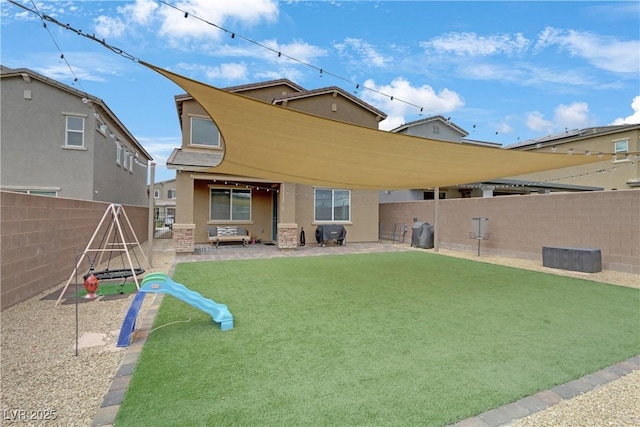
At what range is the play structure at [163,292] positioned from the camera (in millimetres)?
2961

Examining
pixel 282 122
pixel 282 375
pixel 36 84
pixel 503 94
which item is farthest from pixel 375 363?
pixel 36 84

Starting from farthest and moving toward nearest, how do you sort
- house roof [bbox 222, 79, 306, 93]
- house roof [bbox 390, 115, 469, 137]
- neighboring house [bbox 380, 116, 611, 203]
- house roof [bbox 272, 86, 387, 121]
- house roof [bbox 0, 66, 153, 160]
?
house roof [bbox 390, 115, 469, 137], neighboring house [bbox 380, 116, 611, 203], house roof [bbox 222, 79, 306, 93], house roof [bbox 272, 86, 387, 121], house roof [bbox 0, 66, 153, 160]

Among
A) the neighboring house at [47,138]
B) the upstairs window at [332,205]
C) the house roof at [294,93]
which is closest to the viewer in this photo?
the neighboring house at [47,138]

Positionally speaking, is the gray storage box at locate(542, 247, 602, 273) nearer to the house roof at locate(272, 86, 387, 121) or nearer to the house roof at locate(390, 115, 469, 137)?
the house roof at locate(272, 86, 387, 121)

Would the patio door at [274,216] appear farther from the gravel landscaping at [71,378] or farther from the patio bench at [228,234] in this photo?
the gravel landscaping at [71,378]

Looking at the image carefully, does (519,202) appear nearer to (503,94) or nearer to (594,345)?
(503,94)

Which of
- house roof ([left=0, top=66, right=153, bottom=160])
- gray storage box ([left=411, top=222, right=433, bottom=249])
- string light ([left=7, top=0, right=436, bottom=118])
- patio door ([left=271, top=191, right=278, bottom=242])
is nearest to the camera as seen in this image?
string light ([left=7, top=0, right=436, bottom=118])

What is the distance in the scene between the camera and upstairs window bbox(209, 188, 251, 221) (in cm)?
1133

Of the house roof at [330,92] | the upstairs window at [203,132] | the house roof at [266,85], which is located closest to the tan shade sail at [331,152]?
the upstairs window at [203,132]

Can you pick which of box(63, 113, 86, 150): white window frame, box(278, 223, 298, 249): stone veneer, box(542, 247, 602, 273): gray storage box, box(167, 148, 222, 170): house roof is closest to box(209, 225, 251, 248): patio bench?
box(278, 223, 298, 249): stone veneer

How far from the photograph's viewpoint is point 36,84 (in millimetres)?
10781

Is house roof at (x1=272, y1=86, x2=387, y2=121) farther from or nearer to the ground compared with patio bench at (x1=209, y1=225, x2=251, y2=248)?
farther from the ground

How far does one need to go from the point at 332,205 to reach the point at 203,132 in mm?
5592

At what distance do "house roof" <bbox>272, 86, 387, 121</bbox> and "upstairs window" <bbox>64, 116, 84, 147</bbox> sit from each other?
7200 millimetres
